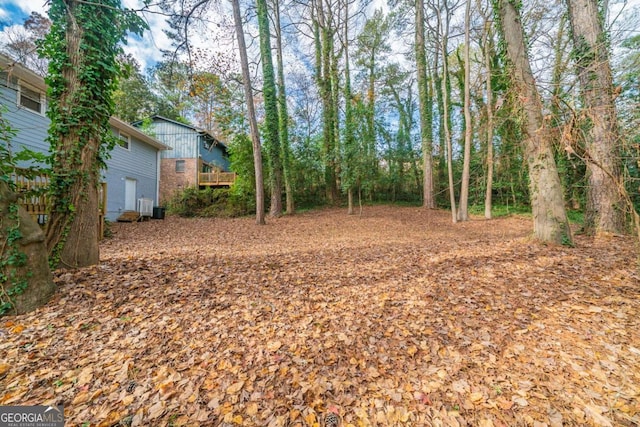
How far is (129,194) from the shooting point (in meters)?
12.1

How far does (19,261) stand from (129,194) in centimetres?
1165

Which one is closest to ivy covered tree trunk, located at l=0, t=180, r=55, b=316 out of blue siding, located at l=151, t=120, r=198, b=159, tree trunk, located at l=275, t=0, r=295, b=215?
tree trunk, located at l=275, t=0, r=295, b=215

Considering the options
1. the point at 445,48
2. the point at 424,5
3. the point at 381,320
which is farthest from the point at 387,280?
the point at 424,5

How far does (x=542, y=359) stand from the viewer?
193 centimetres

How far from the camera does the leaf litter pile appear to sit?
5.20 ft

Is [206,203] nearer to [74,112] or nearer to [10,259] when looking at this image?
[74,112]

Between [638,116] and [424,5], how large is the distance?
11.8 meters

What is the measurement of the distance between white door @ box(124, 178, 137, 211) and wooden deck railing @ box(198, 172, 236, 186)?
5.03m

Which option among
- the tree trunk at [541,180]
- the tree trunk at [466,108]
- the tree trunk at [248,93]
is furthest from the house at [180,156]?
the tree trunk at [541,180]

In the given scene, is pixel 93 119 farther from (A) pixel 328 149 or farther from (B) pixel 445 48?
(B) pixel 445 48

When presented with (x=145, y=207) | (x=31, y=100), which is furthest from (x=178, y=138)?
(x=31, y=100)

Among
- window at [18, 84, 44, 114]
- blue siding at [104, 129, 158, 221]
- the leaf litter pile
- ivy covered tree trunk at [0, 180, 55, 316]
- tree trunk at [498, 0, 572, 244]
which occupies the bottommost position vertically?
the leaf litter pile

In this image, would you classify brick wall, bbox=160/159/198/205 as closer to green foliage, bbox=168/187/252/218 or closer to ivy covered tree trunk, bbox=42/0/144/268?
green foliage, bbox=168/187/252/218

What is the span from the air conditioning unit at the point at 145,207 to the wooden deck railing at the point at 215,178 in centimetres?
486
